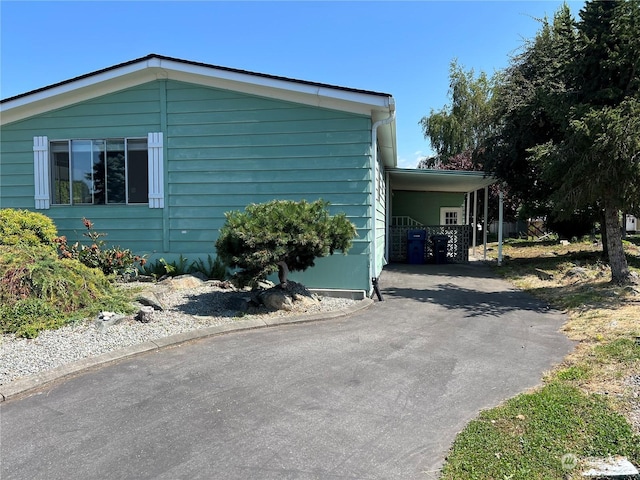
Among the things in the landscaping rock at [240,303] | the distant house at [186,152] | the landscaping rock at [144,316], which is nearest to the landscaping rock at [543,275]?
the distant house at [186,152]

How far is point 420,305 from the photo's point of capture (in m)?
7.66

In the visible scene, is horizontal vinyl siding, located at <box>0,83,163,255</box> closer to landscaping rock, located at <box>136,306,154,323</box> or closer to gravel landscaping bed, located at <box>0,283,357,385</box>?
gravel landscaping bed, located at <box>0,283,357,385</box>

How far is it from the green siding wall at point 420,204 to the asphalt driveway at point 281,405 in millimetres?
14505

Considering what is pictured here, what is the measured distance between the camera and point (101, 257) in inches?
317

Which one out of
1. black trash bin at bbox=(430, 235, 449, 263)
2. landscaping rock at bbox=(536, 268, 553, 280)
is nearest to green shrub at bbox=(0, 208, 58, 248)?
black trash bin at bbox=(430, 235, 449, 263)

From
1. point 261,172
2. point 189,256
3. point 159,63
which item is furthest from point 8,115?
point 261,172

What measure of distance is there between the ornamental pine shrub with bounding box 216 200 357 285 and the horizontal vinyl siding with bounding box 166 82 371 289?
143 centimetres

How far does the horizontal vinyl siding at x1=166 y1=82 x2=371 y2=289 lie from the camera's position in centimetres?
794

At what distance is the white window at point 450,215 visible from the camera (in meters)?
20.4

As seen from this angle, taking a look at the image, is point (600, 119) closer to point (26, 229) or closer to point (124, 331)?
point (124, 331)

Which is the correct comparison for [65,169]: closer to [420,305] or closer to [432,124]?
[420,305]

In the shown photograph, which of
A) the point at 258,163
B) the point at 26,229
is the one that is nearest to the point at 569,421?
the point at 258,163

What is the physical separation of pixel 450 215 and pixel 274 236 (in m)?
16.4

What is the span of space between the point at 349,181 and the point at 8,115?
7.29 m
